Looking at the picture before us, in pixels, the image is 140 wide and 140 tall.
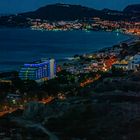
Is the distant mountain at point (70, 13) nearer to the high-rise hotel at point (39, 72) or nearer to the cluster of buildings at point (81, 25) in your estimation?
the cluster of buildings at point (81, 25)

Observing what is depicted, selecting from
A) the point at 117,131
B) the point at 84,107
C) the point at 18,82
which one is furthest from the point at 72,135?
the point at 18,82

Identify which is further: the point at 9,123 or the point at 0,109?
the point at 0,109

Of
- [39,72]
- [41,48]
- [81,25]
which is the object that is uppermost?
[81,25]

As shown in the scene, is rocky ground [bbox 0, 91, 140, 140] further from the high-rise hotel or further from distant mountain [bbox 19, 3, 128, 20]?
distant mountain [bbox 19, 3, 128, 20]

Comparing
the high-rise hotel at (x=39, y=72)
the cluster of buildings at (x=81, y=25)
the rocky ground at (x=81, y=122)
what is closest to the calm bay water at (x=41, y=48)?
the cluster of buildings at (x=81, y=25)

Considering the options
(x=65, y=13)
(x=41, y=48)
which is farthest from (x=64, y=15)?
(x=41, y=48)

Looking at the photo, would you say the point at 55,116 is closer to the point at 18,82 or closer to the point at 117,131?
the point at 117,131

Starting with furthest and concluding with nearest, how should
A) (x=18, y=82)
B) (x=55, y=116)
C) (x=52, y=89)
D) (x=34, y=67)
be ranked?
(x=34, y=67), (x=18, y=82), (x=52, y=89), (x=55, y=116)

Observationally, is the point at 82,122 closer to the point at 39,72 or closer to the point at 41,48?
the point at 39,72
